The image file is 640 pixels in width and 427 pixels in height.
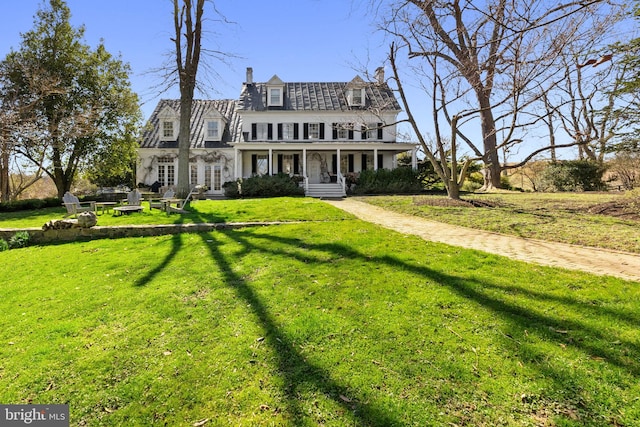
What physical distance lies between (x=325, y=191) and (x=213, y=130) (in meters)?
10.5

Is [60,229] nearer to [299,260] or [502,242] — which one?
[299,260]

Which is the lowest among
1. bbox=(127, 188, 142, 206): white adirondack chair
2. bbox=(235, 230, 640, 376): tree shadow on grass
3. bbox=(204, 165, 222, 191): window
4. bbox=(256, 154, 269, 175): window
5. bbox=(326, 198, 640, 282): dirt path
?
bbox=(235, 230, 640, 376): tree shadow on grass

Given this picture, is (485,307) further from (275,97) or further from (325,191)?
(275,97)

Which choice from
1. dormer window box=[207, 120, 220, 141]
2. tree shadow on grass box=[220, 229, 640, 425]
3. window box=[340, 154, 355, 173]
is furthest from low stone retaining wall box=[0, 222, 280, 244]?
window box=[340, 154, 355, 173]

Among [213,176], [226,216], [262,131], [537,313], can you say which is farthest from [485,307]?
[213,176]

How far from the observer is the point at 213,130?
25484mm

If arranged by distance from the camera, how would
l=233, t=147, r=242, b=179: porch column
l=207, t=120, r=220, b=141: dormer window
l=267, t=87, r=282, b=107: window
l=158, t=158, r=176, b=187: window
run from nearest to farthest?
l=233, t=147, r=242, b=179: porch column
l=158, t=158, r=176, b=187: window
l=207, t=120, r=220, b=141: dormer window
l=267, t=87, r=282, b=107: window

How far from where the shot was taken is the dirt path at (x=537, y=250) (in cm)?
514

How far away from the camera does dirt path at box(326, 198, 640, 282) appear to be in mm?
5137

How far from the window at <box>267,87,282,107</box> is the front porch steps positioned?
26.9 ft

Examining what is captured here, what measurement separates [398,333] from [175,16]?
1862 centimetres

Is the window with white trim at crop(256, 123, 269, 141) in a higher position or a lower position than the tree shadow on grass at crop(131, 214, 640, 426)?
higher

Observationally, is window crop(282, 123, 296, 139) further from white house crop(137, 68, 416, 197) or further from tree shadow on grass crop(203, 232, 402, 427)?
tree shadow on grass crop(203, 232, 402, 427)

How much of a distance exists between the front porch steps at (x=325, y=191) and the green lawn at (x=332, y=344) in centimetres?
1532
